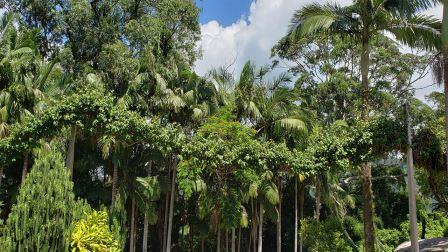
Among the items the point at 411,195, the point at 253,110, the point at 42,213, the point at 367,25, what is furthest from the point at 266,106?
the point at 42,213

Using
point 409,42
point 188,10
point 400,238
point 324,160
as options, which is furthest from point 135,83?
point 400,238

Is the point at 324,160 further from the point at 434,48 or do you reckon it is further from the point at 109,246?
the point at 109,246

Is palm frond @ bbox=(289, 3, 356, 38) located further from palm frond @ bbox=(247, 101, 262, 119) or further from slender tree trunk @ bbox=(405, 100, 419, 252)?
palm frond @ bbox=(247, 101, 262, 119)

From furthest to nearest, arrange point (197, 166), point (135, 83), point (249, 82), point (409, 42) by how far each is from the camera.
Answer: point (249, 82) < point (135, 83) < point (197, 166) < point (409, 42)

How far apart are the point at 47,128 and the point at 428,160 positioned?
11.0 meters

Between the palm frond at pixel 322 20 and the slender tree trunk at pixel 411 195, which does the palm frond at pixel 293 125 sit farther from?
the slender tree trunk at pixel 411 195

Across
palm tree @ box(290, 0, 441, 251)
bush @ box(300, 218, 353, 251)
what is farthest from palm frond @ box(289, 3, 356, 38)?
bush @ box(300, 218, 353, 251)

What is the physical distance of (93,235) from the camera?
11492mm

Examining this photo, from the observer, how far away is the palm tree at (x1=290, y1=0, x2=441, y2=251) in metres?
13.3

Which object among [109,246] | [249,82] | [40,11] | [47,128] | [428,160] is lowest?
[109,246]

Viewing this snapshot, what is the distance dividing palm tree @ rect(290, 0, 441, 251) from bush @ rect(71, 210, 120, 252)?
22.5 feet

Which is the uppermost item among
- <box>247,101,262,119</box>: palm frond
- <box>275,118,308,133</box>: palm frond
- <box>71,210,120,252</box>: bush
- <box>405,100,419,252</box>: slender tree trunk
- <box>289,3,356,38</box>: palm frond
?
<box>289,3,356,38</box>: palm frond

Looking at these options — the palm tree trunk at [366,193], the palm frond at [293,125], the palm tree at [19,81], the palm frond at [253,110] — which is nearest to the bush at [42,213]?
the palm tree at [19,81]

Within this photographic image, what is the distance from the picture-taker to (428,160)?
1355 cm
